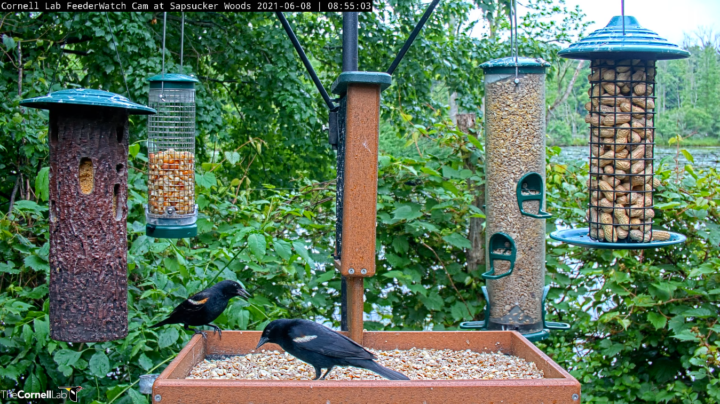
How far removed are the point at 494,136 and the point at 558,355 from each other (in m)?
2.03

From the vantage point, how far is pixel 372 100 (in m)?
2.67

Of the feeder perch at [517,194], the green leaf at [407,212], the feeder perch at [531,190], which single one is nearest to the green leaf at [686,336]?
the feeder perch at [517,194]

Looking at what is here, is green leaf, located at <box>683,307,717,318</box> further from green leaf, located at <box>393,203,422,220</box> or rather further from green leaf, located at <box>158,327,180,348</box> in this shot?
green leaf, located at <box>158,327,180,348</box>

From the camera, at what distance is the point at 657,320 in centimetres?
430

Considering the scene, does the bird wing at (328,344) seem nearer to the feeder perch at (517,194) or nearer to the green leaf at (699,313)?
the feeder perch at (517,194)

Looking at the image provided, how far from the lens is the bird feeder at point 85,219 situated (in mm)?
2936

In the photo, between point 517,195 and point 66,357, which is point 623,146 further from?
point 66,357

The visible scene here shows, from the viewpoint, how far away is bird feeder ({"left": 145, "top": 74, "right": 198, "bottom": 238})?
328 cm

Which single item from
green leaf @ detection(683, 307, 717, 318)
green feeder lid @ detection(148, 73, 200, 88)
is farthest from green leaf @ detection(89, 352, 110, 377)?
green leaf @ detection(683, 307, 717, 318)

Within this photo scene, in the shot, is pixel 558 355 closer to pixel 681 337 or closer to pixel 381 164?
pixel 681 337

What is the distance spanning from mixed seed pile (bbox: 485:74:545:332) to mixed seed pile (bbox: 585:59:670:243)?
0.36m

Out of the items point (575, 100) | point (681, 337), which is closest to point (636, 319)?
point (681, 337)

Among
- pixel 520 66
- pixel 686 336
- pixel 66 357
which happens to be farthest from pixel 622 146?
pixel 66 357

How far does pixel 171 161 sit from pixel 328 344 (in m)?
1.55
